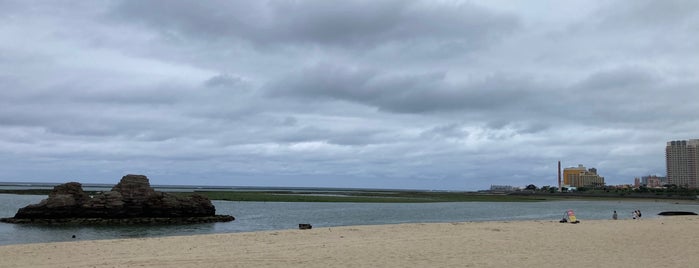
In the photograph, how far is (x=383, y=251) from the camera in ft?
61.5

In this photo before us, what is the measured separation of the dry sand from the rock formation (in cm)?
3059

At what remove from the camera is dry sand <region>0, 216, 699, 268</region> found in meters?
15.9

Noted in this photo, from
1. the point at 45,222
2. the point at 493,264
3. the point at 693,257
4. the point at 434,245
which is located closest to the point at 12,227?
the point at 45,222

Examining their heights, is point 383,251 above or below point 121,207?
above

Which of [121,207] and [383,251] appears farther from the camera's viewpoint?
[121,207]

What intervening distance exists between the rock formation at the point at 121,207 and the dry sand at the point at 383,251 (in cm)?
3059

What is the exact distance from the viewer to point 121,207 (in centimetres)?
5300

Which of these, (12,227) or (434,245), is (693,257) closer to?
(434,245)

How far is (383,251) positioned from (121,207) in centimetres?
4130

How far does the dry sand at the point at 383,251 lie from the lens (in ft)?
52.1

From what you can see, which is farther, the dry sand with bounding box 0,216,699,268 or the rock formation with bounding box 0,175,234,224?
the rock formation with bounding box 0,175,234,224

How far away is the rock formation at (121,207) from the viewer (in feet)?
167

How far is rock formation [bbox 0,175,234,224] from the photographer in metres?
50.8

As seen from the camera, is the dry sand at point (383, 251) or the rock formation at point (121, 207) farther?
the rock formation at point (121, 207)
